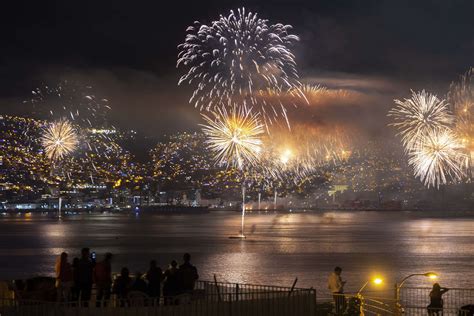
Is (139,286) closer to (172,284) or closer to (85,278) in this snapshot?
(172,284)

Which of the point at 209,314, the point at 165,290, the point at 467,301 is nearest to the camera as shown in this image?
the point at 209,314

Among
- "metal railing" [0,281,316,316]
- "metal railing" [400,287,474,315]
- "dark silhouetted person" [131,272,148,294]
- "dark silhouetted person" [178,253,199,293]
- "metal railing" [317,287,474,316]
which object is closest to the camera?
"metal railing" [0,281,316,316]

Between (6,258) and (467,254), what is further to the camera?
(467,254)

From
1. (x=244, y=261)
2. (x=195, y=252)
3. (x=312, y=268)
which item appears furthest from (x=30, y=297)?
(x=195, y=252)

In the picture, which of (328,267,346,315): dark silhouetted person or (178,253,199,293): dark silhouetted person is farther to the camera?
(328,267,346,315): dark silhouetted person

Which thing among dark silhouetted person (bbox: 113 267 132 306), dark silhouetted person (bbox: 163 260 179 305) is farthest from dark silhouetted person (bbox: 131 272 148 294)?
dark silhouetted person (bbox: 163 260 179 305)

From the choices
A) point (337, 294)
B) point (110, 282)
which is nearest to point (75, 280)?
point (110, 282)

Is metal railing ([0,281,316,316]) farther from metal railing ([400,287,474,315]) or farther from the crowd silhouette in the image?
metal railing ([400,287,474,315])

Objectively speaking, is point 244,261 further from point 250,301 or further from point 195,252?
point 250,301

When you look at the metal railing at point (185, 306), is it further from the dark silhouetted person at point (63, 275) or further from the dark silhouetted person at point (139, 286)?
the dark silhouetted person at point (63, 275)
